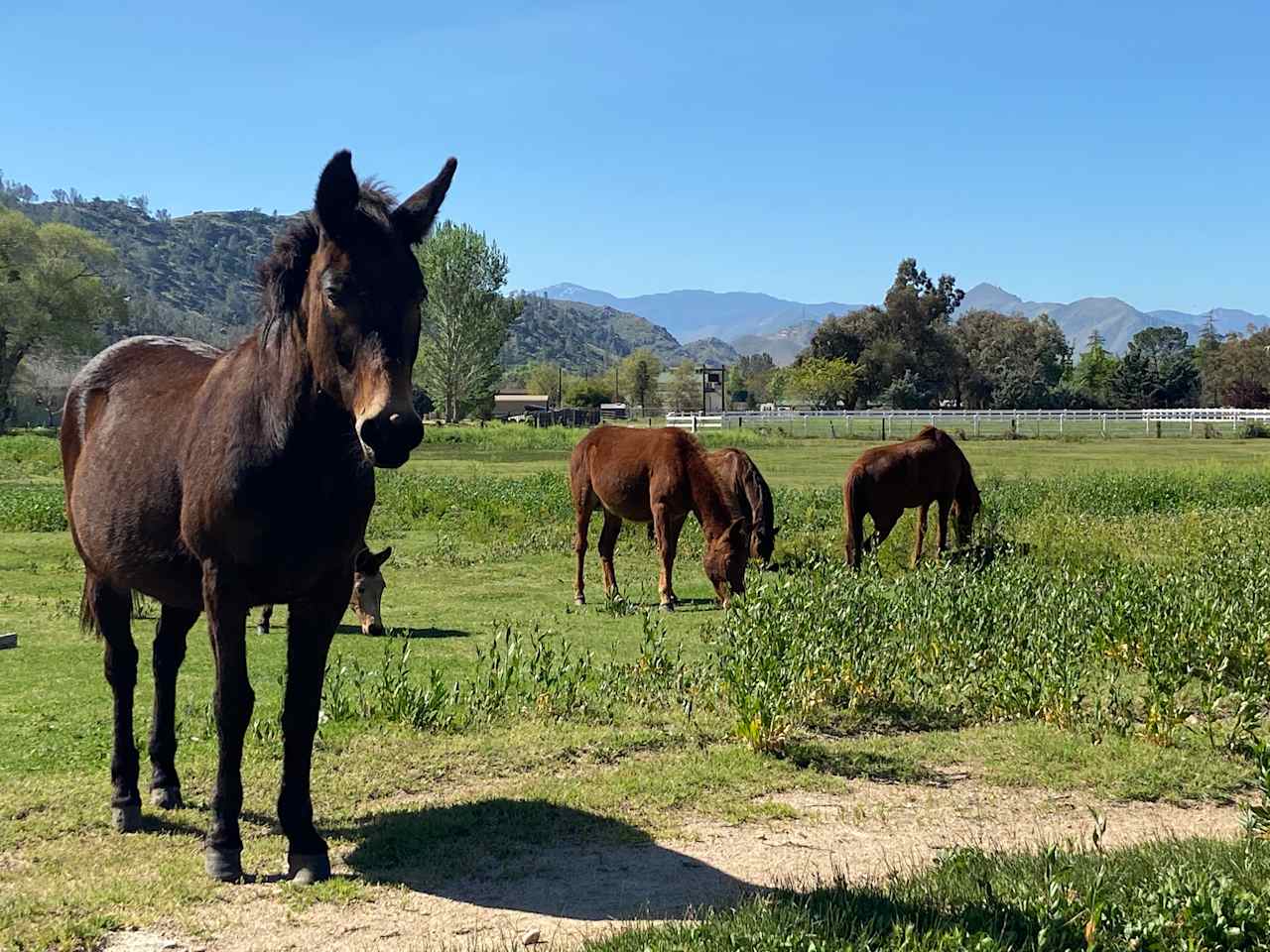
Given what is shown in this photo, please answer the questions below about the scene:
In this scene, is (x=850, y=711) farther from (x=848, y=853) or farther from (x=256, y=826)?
(x=256, y=826)

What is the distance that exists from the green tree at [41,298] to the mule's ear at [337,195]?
65526 millimetres

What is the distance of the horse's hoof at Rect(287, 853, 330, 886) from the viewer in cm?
533

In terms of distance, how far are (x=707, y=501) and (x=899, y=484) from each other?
4.63m

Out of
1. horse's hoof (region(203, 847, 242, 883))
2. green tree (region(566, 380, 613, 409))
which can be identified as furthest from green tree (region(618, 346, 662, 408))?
horse's hoof (region(203, 847, 242, 883))

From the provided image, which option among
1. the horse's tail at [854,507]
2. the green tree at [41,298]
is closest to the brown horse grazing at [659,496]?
the horse's tail at [854,507]

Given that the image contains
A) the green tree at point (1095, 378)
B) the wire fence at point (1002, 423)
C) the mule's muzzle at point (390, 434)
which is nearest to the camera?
the mule's muzzle at point (390, 434)

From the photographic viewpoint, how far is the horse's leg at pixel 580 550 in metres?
15.8

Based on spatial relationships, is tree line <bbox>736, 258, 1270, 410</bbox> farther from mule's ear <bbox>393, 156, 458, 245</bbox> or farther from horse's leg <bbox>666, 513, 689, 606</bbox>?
mule's ear <bbox>393, 156, 458, 245</bbox>

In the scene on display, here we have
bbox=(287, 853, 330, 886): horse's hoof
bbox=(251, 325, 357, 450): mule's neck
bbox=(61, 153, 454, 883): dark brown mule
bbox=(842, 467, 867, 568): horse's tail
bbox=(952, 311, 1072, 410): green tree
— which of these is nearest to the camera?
bbox=(61, 153, 454, 883): dark brown mule

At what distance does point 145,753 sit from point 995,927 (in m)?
5.30

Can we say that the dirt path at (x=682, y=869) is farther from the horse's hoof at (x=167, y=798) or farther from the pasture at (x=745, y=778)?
the horse's hoof at (x=167, y=798)

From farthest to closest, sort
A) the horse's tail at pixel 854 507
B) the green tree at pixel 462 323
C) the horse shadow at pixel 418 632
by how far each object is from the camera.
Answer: the green tree at pixel 462 323 → the horse's tail at pixel 854 507 → the horse shadow at pixel 418 632

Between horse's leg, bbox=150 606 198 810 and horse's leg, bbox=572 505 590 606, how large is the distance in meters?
9.13

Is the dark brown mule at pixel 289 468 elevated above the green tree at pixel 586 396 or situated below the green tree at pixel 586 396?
below
